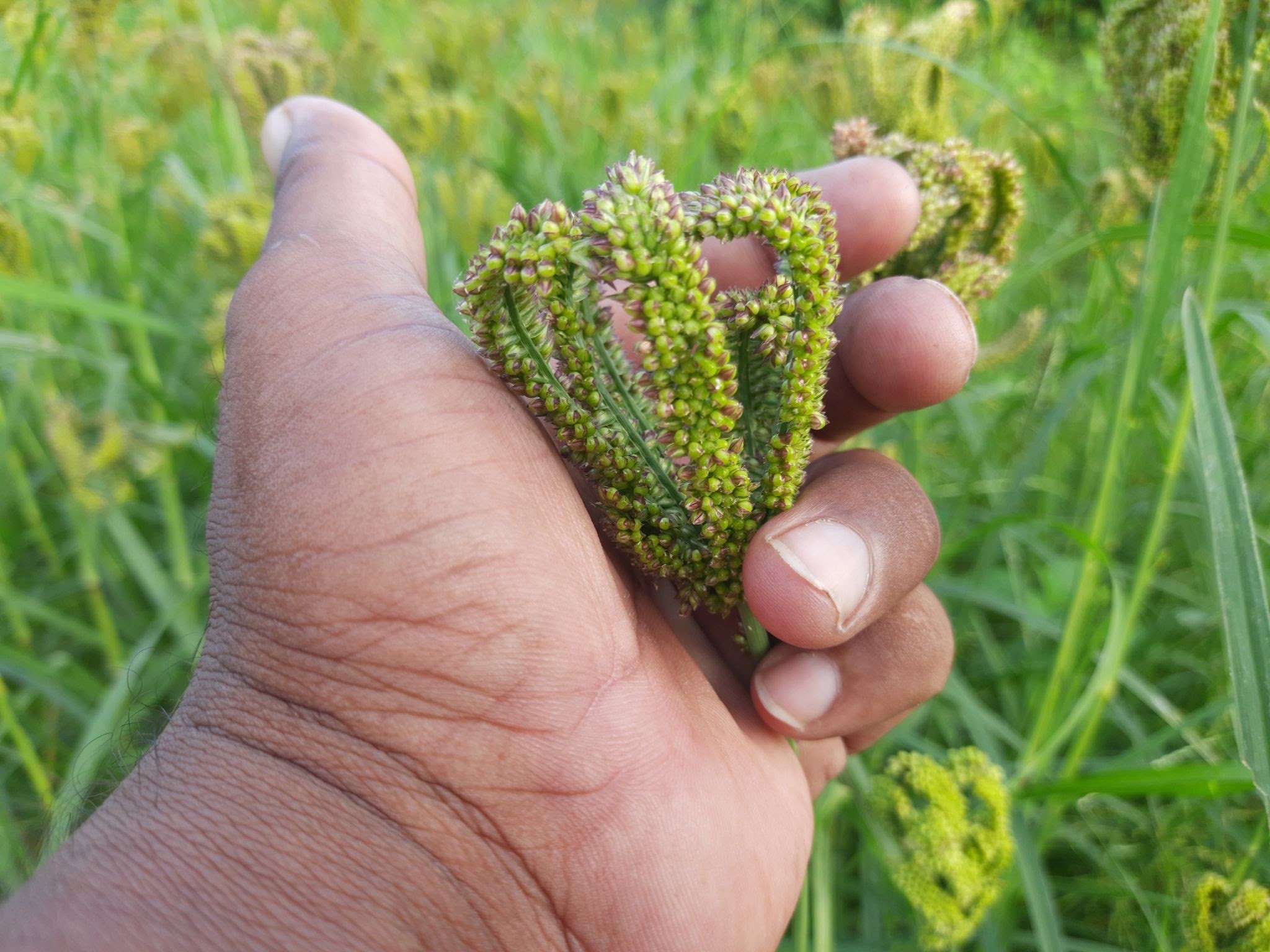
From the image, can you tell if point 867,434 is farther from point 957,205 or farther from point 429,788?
point 429,788

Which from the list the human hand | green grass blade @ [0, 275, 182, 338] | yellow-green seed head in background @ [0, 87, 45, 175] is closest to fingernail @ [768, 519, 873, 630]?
the human hand

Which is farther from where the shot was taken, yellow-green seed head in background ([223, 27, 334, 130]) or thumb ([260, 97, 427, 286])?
yellow-green seed head in background ([223, 27, 334, 130])

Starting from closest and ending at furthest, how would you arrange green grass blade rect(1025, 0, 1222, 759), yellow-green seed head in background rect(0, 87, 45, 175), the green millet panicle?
the green millet panicle < green grass blade rect(1025, 0, 1222, 759) < yellow-green seed head in background rect(0, 87, 45, 175)

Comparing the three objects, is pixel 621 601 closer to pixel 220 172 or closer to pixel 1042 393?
pixel 1042 393

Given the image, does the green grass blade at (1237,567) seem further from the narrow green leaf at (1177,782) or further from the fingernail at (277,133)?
the fingernail at (277,133)

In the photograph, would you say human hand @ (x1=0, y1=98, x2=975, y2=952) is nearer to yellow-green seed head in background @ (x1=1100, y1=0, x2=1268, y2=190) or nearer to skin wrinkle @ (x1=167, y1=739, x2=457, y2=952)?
skin wrinkle @ (x1=167, y1=739, x2=457, y2=952)

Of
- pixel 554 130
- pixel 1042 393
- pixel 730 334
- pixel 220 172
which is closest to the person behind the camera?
pixel 730 334

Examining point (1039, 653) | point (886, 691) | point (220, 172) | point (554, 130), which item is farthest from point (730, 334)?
point (220, 172)
